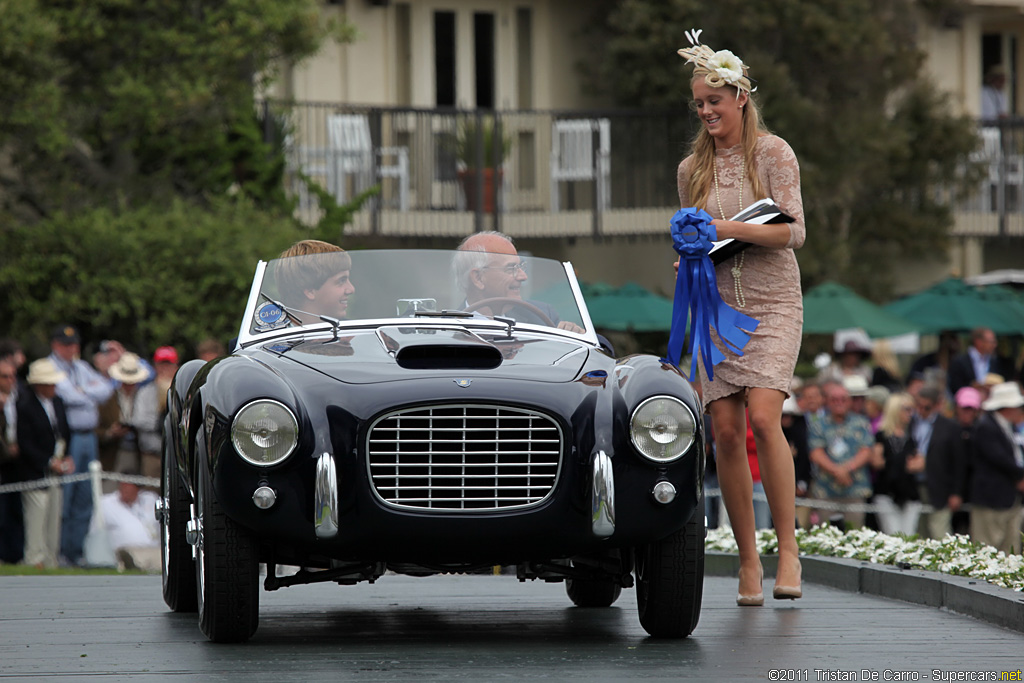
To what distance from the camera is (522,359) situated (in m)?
6.43

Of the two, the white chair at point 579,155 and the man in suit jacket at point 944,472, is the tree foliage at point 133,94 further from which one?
the man in suit jacket at point 944,472

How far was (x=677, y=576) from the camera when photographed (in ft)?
20.7

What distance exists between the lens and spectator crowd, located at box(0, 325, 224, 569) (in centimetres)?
1406

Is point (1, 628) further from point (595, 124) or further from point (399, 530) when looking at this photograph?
point (595, 124)

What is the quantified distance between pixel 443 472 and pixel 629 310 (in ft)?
52.5

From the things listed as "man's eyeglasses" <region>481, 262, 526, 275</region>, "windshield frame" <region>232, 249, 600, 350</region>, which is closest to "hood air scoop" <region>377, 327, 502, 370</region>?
"windshield frame" <region>232, 249, 600, 350</region>

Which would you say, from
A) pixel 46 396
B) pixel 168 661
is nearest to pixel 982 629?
pixel 168 661

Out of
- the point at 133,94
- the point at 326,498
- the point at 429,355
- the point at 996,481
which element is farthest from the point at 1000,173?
the point at 326,498

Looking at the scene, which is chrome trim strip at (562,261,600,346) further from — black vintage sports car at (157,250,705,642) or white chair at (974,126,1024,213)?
white chair at (974,126,1024,213)

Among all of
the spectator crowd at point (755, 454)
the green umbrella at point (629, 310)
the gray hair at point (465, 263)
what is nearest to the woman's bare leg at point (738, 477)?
the gray hair at point (465, 263)

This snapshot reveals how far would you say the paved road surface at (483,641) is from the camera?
5547mm

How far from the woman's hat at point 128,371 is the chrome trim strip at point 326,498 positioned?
32.4 ft

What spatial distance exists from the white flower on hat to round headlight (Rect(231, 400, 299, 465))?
271cm

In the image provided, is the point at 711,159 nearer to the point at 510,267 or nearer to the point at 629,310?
the point at 510,267
